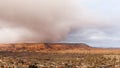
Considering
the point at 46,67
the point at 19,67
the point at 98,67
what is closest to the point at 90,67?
the point at 98,67

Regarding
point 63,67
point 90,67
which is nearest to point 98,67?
point 90,67

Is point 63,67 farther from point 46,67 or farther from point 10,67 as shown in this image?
point 10,67

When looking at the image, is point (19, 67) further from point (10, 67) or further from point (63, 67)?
point (63, 67)

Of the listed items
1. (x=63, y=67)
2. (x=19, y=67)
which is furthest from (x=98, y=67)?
(x=19, y=67)

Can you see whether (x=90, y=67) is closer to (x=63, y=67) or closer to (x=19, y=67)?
(x=63, y=67)

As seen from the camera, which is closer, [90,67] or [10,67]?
[10,67]

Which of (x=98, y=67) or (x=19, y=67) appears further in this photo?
(x=98, y=67)
